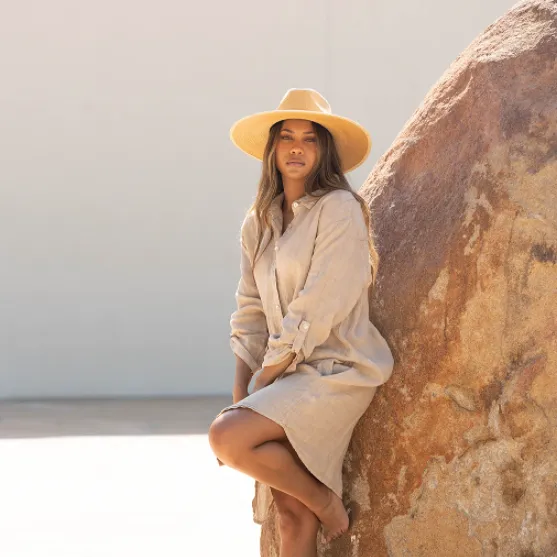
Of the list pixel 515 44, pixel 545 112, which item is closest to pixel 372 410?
pixel 545 112

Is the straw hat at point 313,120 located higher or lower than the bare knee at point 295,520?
higher

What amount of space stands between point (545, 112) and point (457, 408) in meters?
0.82

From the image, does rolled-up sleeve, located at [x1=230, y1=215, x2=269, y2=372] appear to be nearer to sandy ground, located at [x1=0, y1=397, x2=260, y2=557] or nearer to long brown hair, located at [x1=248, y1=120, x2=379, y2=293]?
long brown hair, located at [x1=248, y1=120, x2=379, y2=293]

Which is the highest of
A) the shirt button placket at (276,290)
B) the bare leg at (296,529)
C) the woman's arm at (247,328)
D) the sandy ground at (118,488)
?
the shirt button placket at (276,290)

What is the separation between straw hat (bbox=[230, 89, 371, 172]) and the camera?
2564 mm

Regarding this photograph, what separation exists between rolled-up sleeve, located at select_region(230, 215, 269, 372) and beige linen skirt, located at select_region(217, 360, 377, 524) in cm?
31

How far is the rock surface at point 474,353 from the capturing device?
94.7 inches

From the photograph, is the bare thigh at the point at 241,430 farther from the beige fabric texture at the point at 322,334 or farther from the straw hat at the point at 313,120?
the straw hat at the point at 313,120

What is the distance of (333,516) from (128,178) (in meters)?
5.73

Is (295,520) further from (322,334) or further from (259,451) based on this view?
(322,334)

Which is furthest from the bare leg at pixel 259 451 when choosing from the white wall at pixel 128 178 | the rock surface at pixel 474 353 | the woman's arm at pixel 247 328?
the white wall at pixel 128 178

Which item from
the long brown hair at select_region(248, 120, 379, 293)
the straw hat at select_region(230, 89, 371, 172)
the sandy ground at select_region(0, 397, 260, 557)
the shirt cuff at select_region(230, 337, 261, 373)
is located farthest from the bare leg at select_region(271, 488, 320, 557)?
the sandy ground at select_region(0, 397, 260, 557)

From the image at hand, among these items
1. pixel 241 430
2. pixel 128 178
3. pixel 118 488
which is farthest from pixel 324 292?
pixel 128 178

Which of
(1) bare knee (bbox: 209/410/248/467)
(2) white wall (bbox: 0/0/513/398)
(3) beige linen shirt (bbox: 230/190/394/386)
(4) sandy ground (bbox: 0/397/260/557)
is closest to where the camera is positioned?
(1) bare knee (bbox: 209/410/248/467)
